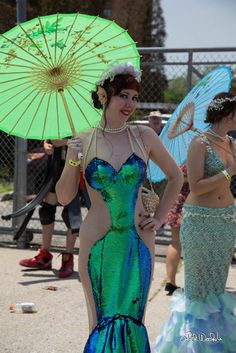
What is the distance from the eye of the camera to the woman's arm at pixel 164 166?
113 inches

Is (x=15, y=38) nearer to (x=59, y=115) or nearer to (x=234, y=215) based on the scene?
(x=59, y=115)

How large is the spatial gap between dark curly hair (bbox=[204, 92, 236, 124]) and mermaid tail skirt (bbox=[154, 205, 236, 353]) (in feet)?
1.98

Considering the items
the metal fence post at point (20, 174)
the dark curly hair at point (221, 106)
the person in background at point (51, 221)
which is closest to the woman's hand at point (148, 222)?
the dark curly hair at point (221, 106)

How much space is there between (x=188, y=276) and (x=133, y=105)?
1.49m

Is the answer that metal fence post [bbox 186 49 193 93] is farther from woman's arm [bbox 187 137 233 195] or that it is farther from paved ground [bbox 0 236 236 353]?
woman's arm [bbox 187 137 233 195]

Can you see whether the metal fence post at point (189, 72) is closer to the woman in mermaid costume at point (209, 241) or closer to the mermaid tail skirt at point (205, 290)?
the woman in mermaid costume at point (209, 241)

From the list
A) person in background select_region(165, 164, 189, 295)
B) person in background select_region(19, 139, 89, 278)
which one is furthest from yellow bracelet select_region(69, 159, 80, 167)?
person in background select_region(19, 139, 89, 278)

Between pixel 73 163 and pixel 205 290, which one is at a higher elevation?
pixel 73 163

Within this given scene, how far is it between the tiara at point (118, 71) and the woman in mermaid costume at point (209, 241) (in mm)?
1061

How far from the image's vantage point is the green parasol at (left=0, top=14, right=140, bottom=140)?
302 centimetres

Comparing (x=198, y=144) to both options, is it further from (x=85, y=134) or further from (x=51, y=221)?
(x=51, y=221)

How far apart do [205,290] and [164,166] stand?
1.19 m

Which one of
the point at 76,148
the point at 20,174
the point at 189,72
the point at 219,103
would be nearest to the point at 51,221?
the point at 20,174

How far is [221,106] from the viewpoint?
12.1 feet
